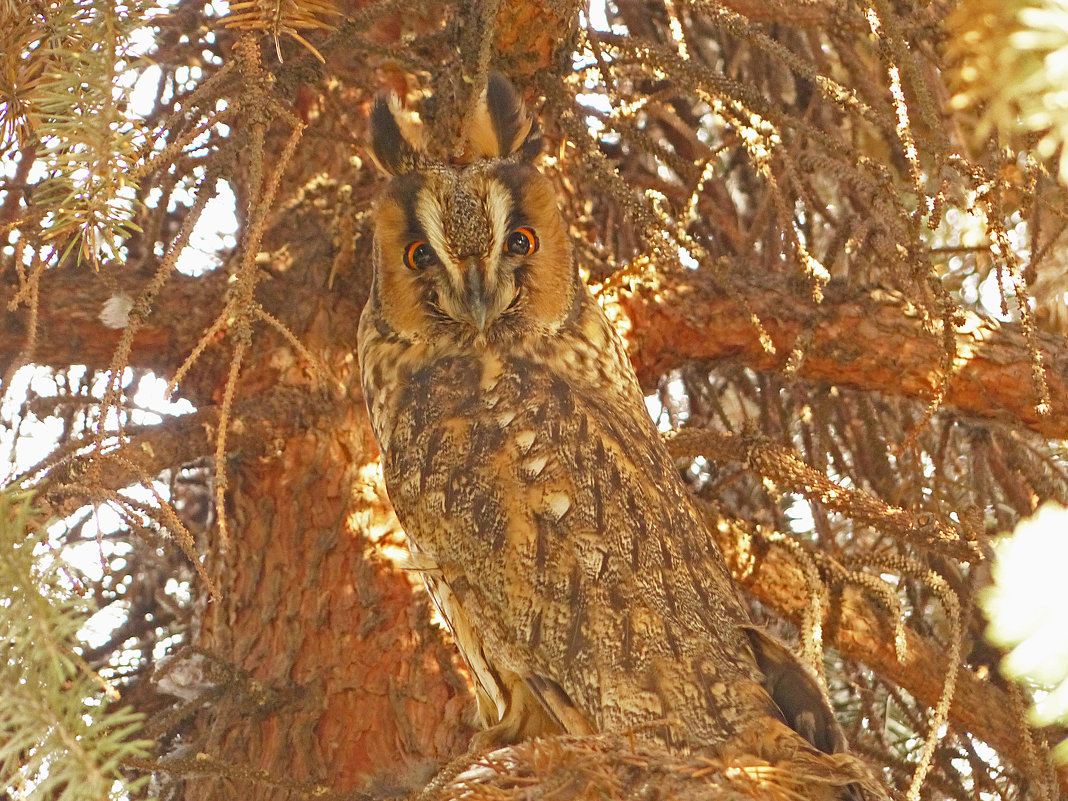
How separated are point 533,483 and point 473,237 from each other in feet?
1.62

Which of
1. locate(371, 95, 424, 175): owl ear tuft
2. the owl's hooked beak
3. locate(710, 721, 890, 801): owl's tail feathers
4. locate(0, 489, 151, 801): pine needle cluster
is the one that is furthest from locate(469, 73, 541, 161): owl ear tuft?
locate(0, 489, 151, 801): pine needle cluster

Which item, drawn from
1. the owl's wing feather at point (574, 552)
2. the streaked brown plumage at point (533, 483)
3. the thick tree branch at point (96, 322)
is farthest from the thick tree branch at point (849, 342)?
the thick tree branch at point (96, 322)

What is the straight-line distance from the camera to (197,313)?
254 cm

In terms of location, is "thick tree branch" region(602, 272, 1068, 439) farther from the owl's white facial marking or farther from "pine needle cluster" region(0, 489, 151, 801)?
"pine needle cluster" region(0, 489, 151, 801)

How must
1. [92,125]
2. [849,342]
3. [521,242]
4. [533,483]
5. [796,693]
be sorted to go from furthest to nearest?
[849,342]
[521,242]
[533,483]
[796,693]
[92,125]

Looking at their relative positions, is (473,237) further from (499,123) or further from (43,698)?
(43,698)

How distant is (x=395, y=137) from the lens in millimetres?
2201

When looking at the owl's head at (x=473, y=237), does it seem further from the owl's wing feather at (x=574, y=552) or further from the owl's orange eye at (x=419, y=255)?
the owl's wing feather at (x=574, y=552)

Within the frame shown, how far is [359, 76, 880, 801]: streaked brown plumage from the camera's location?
5.67 ft

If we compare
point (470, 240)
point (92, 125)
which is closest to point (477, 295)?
point (470, 240)

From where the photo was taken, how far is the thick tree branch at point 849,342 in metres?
2.50

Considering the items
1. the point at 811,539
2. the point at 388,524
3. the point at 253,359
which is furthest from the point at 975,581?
the point at 253,359

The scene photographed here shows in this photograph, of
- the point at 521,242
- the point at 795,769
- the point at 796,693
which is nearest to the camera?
the point at 795,769

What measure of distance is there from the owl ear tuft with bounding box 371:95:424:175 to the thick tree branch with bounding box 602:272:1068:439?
0.70 m
